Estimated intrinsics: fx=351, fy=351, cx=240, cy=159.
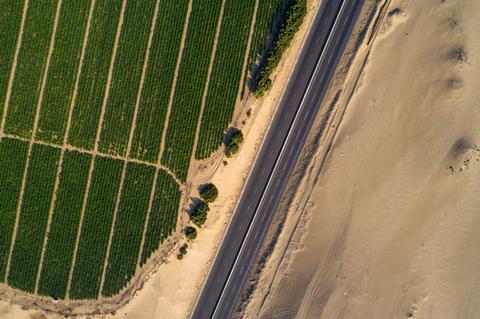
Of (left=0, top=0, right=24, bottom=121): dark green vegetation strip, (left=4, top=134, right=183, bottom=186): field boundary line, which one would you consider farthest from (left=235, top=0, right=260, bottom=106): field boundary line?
(left=0, top=0, right=24, bottom=121): dark green vegetation strip

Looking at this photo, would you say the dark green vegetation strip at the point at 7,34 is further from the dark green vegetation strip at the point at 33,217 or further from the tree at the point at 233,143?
the tree at the point at 233,143

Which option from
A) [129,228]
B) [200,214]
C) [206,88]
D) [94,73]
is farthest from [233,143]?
[94,73]

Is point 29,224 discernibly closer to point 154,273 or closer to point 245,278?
point 154,273

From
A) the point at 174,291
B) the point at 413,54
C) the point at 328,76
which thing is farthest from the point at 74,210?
the point at 413,54

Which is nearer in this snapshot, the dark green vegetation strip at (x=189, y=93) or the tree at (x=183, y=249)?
the tree at (x=183, y=249)

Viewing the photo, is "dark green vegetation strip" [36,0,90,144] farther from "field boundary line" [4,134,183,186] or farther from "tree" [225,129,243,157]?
"tree" [225,129,243,157]

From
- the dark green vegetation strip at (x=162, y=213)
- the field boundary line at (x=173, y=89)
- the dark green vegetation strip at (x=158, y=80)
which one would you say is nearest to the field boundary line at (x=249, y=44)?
the field boundary line at (x=173, y=89)
